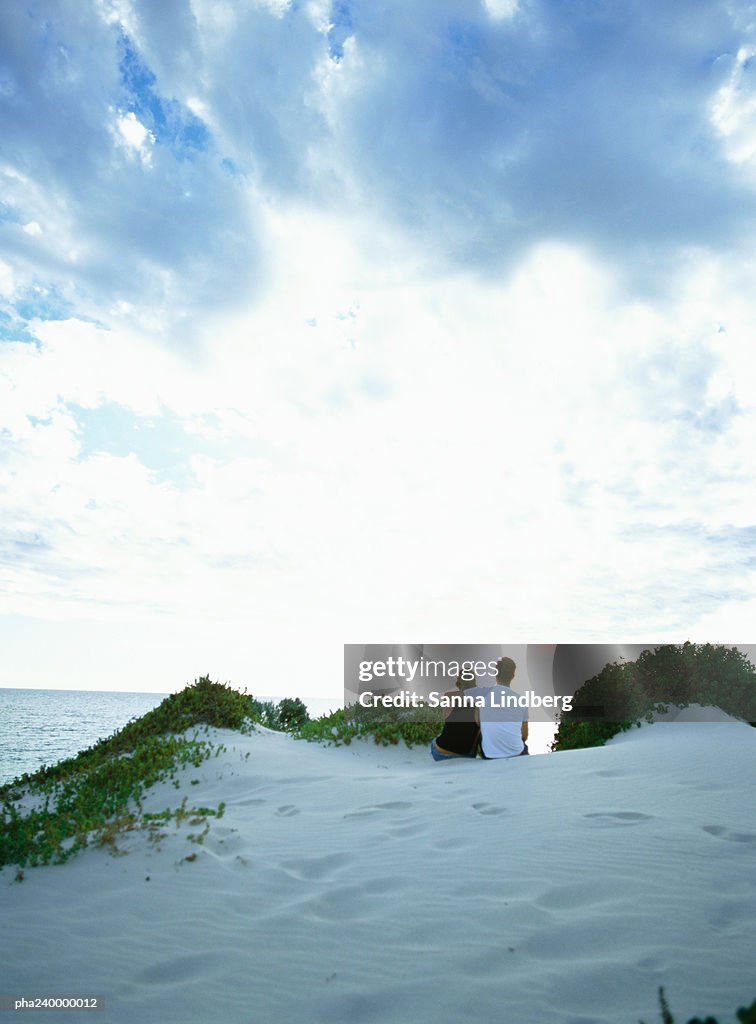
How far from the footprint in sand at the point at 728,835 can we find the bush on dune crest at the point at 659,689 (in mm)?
6991

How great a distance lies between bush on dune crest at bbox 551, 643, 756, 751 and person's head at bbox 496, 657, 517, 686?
8.67 ft

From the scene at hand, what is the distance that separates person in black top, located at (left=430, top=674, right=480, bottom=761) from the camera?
10.8m

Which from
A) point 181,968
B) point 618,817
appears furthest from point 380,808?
point 181,968

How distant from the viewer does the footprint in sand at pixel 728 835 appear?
5207mm

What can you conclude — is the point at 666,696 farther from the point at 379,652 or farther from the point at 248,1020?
the point at 248,1020

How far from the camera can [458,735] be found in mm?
10977

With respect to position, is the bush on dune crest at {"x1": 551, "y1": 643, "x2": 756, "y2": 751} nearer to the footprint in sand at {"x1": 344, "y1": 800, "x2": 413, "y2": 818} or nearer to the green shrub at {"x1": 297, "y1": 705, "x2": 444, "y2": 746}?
the green shrub at {"x1": 297, "y1": 705, "x2": 444, "y2": 746}

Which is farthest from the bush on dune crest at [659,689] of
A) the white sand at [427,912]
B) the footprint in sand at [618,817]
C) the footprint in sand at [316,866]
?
the footprint in sand at [316,866]

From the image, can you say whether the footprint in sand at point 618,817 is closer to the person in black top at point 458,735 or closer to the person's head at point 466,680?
the person in black top at point 458,735

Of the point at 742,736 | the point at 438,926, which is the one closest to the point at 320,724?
the point at 742,736

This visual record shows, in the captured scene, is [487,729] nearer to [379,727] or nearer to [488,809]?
[379,727]

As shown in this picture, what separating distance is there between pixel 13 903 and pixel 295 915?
241 centimetres

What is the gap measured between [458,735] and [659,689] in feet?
14.8

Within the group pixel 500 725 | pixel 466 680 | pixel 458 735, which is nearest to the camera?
pixel 500 725
